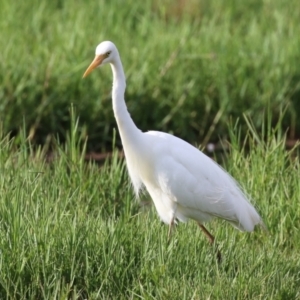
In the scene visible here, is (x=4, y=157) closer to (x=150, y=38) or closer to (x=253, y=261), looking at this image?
(x=253, y=261)

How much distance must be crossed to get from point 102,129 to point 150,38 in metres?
1.16

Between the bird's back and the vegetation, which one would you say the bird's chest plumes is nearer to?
the bird's back

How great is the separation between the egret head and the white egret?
0.34 m

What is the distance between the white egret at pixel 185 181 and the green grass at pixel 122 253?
10 centimetres

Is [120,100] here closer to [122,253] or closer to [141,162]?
[141,162]

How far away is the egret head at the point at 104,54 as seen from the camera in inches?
169

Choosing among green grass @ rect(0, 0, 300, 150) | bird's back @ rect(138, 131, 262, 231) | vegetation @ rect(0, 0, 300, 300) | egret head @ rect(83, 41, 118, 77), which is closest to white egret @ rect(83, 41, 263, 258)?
bird's back @ rect(138, 131, 262, 231)

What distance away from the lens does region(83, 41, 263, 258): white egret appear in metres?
4.50

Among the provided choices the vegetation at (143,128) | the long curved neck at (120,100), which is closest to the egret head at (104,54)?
the long curved neck at (120,100)

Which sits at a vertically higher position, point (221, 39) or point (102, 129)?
point (221, 39)

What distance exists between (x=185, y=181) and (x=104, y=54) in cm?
73

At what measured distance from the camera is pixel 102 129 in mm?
6691

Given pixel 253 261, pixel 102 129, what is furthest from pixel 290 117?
pixel 253 261

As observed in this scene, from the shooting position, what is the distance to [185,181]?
4535 millimetres
